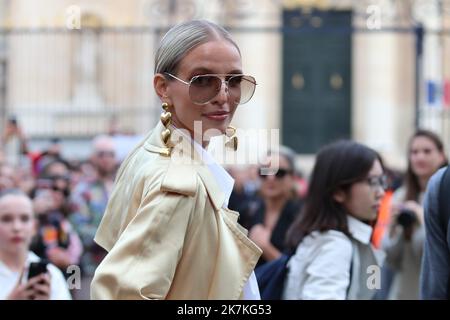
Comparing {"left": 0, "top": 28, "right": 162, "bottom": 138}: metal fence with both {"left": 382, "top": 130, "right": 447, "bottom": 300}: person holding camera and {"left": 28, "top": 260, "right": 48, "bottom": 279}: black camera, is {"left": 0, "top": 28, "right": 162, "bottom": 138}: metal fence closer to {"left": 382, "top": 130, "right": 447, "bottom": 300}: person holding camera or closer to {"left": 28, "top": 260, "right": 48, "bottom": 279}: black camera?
{"left": 382, "top": 130, "right": 447, "bottom": 300}: person holding camera

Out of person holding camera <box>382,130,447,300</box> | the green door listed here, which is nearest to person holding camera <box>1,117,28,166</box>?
the green door

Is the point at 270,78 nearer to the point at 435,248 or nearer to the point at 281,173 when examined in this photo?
the point at 281,173

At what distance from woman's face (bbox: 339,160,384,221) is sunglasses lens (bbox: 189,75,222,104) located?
70.3 inches

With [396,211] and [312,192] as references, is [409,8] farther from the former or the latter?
[312,192]

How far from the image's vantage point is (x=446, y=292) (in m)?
3.45

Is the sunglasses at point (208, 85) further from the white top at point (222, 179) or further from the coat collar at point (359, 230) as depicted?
the coat collar at point (359, 230)

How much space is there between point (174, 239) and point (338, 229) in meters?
1.79

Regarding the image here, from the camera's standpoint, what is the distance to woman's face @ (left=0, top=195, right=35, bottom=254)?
523 cm

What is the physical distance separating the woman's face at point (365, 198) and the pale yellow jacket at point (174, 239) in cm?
169

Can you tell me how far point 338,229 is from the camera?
4.16 meters

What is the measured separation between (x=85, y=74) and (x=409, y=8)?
7.86 metres

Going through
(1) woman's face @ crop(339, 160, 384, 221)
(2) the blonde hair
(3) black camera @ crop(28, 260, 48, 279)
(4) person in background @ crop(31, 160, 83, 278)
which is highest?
(2) the blonde hair
